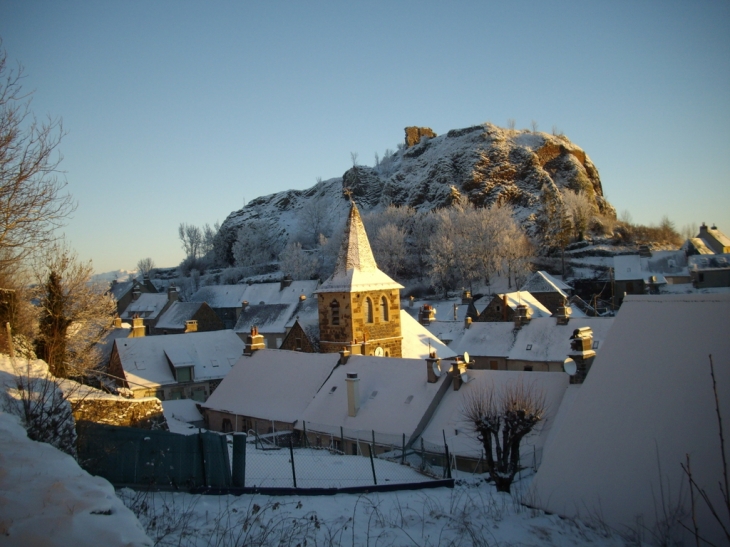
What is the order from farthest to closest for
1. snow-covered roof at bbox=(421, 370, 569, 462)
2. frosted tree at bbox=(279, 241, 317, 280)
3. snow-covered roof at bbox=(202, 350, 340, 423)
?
frosted tree at bbox=(279, 241, 317, 280) < snow-covered roof at bbox=(202, 350, 340, 423) < snow-covered roof at bbox=(421, 370, 569, 462)

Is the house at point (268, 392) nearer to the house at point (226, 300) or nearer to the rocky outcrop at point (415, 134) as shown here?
the house at point (226, 300)

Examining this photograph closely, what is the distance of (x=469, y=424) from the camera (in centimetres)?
1777

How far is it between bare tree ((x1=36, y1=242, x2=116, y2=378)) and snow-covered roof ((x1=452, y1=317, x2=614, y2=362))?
2000cm

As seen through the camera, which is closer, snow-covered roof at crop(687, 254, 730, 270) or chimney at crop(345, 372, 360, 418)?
chimney at crop(345, 372, 360, 418)

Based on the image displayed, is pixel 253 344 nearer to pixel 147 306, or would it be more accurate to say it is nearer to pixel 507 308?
pixel 507 308

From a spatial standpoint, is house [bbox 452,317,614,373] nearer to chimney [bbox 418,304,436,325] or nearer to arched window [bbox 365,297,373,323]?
chimney [bbox 418,304,436,325]

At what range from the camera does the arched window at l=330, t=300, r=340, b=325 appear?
28.1 m

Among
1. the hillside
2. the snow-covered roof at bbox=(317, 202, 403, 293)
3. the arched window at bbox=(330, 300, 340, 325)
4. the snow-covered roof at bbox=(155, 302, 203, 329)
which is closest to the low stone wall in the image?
the arched window at bbox=(330, 300, 340, 325)

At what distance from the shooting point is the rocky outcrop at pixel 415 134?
356ft

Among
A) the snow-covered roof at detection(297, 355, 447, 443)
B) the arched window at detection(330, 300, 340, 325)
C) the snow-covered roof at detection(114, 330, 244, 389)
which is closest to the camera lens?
the snow-covered roof at detection(297, 355, 447, 443)

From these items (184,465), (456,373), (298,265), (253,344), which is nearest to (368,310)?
(253,344)

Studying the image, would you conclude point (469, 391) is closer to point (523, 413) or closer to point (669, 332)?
point (523, 413)

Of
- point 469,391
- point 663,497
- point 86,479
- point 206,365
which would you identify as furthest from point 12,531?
point 206,365

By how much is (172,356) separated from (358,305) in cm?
1374
